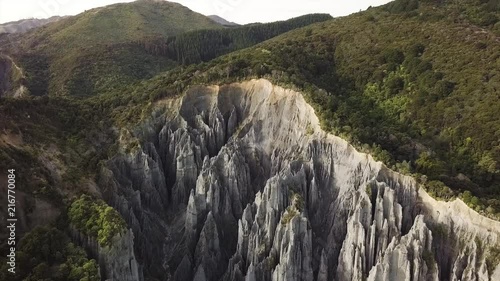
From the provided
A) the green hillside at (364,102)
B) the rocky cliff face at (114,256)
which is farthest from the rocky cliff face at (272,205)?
the rocky cliff face at (114,256)

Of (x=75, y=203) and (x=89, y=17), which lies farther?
(x=89, y=17)

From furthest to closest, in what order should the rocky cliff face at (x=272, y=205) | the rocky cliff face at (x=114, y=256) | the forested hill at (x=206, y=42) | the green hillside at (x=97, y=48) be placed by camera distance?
the forested hill at (x=206, y=42)
the green hillside at (x=97, y=48)
the rocky cliff face at (x=272, y=205)
the rocky cliff face at (x=114, y=256)

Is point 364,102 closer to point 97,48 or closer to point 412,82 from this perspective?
point 412,82

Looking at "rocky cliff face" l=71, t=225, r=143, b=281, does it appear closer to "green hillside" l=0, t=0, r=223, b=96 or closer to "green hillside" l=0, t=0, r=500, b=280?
"green hillside" l=0, t=0, r=500, b=280

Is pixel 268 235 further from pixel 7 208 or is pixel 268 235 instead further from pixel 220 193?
pixel 7 208

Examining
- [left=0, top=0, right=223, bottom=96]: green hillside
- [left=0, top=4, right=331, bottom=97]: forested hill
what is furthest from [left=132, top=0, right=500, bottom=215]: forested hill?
[left=0, top=0, right=223, bottom=96]: green hillside

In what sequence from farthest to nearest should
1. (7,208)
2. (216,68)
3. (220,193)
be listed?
1. (216,68)
2. (220,193)
3. (7,208)

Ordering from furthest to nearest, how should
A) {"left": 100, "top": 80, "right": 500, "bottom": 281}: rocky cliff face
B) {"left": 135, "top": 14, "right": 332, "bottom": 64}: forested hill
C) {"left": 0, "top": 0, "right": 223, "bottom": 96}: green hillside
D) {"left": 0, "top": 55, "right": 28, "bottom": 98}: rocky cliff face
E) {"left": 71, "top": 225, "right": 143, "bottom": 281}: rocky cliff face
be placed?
{"left": 135, "top": 14, "right": 332, "bottom": 64}: forested hill, {"left": 0, "top": 0, "right": 223, "bottom": 96}: green hillside, {"left": 0, "top": 55, "right": 28, "bottom": 98}: rocky cliff face, {"left": 100, "top": 80, "right": 500, "bottom": 281}: rocky cliff face, {"left": 71, "top": 225, "right": 143, "bottom": 281}: rocky cliff face

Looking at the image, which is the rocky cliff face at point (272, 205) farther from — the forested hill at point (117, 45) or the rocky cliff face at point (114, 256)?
the forested hill at point (117, 45)

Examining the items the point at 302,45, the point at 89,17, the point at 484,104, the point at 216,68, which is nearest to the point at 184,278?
the point at 216,68
